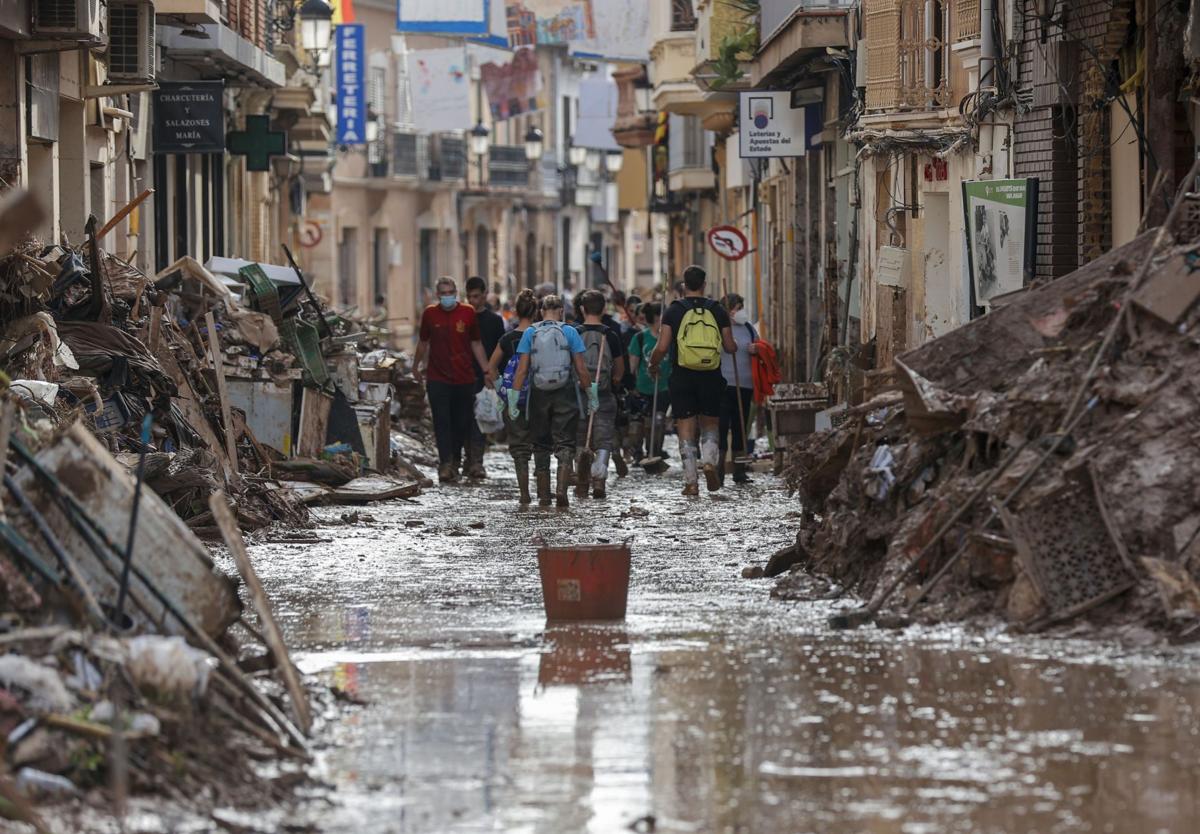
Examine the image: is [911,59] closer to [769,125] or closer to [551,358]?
A: [769,125]

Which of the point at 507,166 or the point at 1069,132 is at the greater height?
the point at 507,166

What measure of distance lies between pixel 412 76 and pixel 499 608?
1712 inches

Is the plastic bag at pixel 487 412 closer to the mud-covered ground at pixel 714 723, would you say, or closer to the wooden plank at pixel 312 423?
the wooden plank at pixel 312 423

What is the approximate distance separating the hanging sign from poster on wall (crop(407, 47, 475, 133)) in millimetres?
26598

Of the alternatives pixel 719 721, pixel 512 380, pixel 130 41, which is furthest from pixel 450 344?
pixel 719 721

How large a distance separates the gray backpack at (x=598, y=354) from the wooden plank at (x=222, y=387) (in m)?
3.04

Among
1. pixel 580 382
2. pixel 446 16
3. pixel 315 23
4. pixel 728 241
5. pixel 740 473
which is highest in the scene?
pixel 446 16

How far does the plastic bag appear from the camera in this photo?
830 inches

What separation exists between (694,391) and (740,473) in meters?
1.39

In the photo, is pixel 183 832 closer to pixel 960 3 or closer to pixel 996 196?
pixel 996 196

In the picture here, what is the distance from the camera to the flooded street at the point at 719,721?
6727mm

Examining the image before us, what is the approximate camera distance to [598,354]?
1884 cm

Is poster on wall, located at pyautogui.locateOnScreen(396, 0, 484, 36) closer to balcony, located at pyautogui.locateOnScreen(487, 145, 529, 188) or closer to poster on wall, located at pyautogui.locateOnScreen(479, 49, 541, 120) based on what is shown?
poster on wall, located at pyautogui.locateOnScreen(479, 49, 541, 120)

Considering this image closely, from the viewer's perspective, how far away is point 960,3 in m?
21.1
